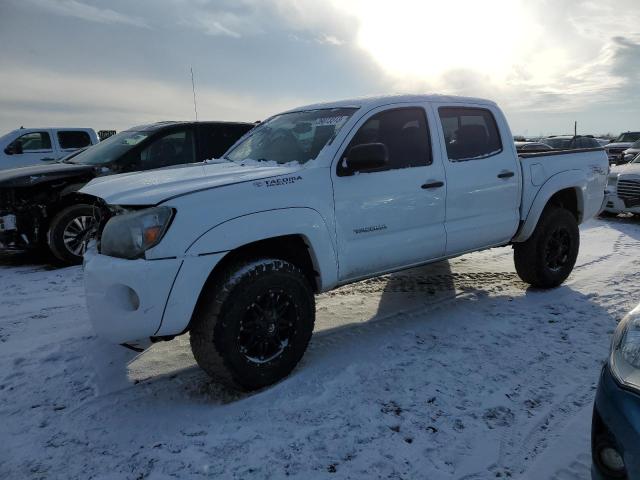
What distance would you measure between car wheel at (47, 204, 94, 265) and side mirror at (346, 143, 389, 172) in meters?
4.22

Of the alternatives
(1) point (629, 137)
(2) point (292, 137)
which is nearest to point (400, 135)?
(2) point (292, 137)

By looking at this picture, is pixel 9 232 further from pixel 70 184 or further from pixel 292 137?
pixel 292 137

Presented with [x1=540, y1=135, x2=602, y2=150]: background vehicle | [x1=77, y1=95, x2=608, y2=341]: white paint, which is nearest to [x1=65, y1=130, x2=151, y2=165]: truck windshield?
[x1=77, y1=95, x2=608, y2=341]: white paint

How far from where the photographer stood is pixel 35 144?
38.9 feet

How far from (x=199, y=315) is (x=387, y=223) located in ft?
5.00

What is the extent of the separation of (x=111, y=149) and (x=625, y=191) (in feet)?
30.8

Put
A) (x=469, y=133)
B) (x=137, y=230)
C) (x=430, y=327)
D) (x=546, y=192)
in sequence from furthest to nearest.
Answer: (x=546, y=192), (x=469, y=133), (x=430, y=327), (x=137, y=230)

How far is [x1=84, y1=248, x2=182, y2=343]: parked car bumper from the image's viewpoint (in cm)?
274

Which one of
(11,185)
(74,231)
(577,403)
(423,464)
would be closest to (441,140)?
(577,403)

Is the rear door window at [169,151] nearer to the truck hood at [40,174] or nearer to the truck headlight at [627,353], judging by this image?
the truck hood at [40,174]

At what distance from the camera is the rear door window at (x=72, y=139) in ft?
39.5

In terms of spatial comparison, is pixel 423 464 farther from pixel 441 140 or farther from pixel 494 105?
pixel 494 105

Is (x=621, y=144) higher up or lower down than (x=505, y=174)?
higher up

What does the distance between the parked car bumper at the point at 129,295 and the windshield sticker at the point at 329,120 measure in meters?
1.67
